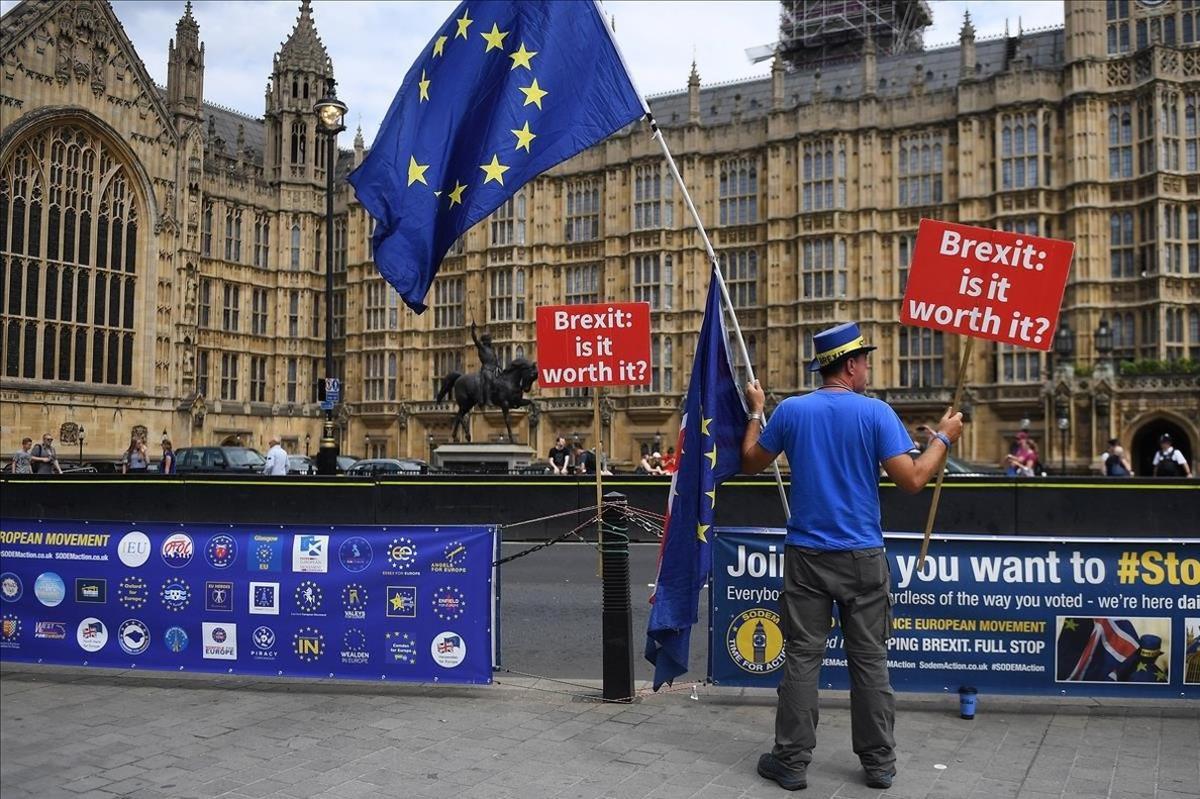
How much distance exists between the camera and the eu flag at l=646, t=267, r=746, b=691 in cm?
639

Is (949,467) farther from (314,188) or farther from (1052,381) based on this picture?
(314,188)

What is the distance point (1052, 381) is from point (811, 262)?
11.1 meters

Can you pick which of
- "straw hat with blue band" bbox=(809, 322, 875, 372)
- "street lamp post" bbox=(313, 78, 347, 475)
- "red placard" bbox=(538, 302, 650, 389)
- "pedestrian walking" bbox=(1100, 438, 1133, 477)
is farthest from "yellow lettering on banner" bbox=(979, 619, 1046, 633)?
"street lamp post" bbox=(313, 78, 347, 475)

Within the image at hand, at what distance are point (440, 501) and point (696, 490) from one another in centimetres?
1273

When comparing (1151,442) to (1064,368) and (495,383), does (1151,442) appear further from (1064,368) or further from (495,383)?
(495,383)

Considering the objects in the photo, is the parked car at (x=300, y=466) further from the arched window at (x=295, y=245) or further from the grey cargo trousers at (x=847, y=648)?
the grey cargo trousers at (x=847, y=648)

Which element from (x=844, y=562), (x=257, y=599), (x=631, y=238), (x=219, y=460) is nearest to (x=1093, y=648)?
(x=844, y=562)

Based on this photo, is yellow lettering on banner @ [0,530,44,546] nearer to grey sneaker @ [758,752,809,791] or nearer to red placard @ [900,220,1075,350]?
grey sneaker @ [758,752,809,791]

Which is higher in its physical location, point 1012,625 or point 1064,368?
point 1064,368

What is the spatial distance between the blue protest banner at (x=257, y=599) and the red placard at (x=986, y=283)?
137 inches

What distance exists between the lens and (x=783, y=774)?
5242 mm

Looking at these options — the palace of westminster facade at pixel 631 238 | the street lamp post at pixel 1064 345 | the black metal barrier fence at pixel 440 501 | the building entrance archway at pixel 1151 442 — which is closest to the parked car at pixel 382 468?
the black metal barrier fence at pixel 440 501

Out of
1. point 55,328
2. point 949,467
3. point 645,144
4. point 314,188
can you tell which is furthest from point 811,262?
Answer: point 55,328

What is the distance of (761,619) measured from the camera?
7051 mm
